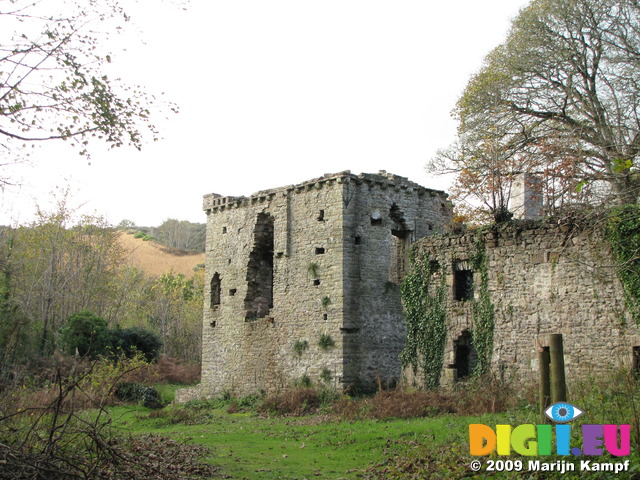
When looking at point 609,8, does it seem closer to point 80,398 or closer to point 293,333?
point 293,333

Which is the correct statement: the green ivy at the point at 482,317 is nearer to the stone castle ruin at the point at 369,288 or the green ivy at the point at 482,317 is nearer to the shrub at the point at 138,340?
the stone castle ruin at the point at 369,288

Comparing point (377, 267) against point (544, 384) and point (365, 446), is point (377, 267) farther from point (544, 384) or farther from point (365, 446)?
point (544, 384)

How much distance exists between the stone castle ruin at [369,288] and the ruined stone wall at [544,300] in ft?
0.09

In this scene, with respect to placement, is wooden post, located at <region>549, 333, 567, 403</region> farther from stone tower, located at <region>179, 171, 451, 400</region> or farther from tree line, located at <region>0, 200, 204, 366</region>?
tree line, located at <region>0, 200, 204, 366</region>

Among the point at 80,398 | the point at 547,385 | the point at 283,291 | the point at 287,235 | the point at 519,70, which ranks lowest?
the point at 80,398

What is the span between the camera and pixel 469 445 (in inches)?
362

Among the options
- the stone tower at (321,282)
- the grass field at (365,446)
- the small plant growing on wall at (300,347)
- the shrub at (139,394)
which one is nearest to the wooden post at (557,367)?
the grass field at (365,446)

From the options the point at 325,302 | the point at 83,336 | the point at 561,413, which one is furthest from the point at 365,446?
the point at 83,336

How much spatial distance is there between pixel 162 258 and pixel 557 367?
7815 centimetres

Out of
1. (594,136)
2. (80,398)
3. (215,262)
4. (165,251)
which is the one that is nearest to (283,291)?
(215,262)

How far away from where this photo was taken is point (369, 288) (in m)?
20.5

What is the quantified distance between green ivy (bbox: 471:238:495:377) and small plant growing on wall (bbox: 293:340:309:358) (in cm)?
682

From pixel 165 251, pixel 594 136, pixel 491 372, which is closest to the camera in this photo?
pixel 491 372

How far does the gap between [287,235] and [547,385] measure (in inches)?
557
